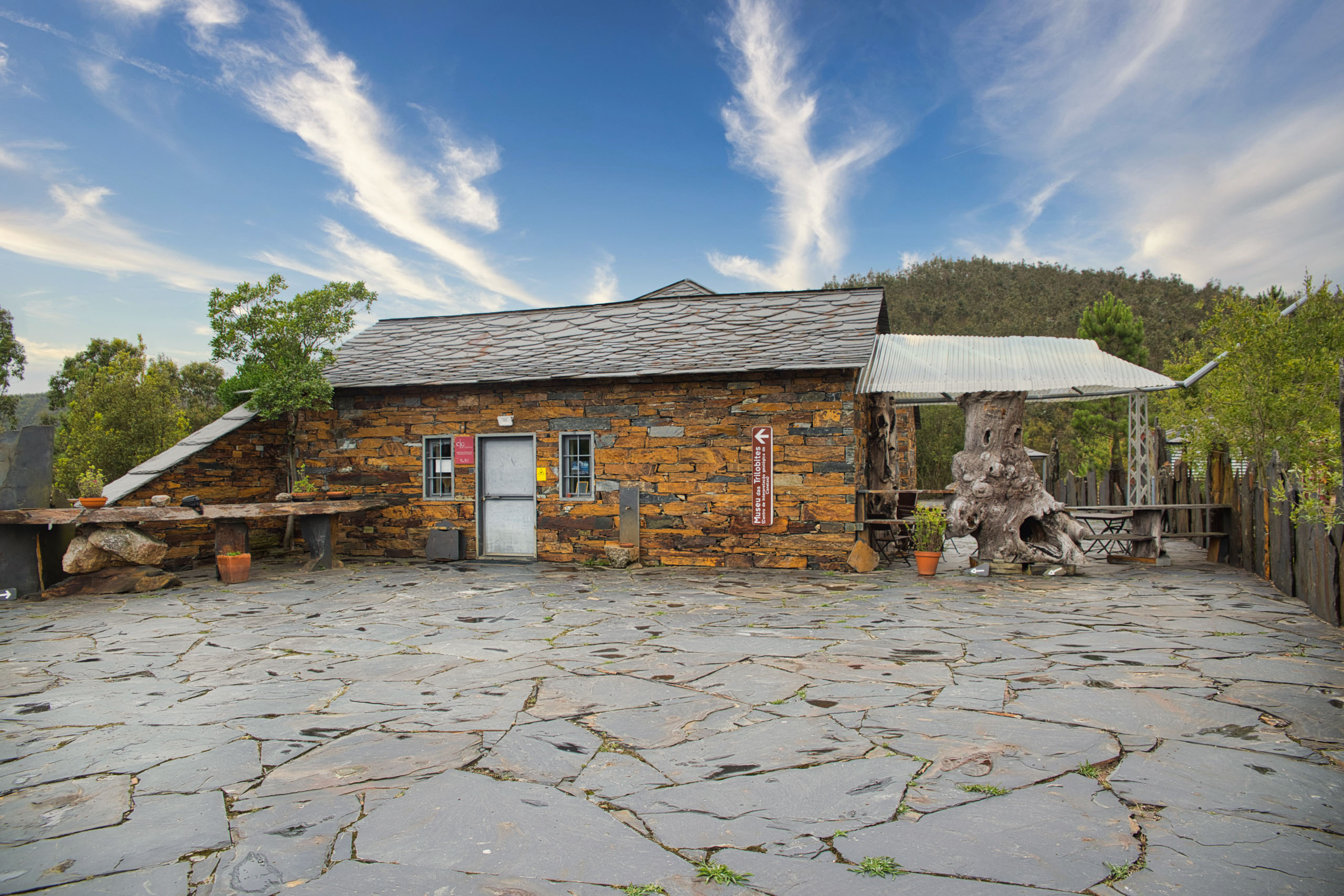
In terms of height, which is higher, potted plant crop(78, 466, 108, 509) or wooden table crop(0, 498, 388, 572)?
potted plant crop(78, 466, 108, 509)

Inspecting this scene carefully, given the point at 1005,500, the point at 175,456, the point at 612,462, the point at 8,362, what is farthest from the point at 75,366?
the point at 1005,500

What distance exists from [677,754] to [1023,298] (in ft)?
152

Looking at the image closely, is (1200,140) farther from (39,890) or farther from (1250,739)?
(39,890)

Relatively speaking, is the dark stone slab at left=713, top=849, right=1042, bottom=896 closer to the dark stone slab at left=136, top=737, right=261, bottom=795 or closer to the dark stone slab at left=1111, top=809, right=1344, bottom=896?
the dark stone slab at left=1111, top=809, right=1344, bottom=896

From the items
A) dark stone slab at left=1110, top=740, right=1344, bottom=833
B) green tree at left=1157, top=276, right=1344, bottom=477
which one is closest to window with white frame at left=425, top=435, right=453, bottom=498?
dark stone slab at left=1110, top=740, right=1344, bottom=833

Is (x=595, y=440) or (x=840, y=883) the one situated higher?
(x=595, y=440)

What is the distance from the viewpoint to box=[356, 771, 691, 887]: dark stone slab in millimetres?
2557

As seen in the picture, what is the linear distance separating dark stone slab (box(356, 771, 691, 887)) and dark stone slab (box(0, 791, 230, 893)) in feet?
2.10

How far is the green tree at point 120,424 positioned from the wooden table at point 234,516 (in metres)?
12.2

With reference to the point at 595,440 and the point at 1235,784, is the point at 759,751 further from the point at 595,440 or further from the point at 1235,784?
the point at 595,440

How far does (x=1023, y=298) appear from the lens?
43.4 meters

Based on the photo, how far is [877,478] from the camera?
11.9m

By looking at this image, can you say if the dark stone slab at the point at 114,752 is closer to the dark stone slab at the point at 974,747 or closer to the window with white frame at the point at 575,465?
the dark stone slab at the point at 974,747

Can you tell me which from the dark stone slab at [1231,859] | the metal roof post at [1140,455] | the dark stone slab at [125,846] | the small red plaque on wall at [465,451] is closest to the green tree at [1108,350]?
the metal roof post at [1140,455]
